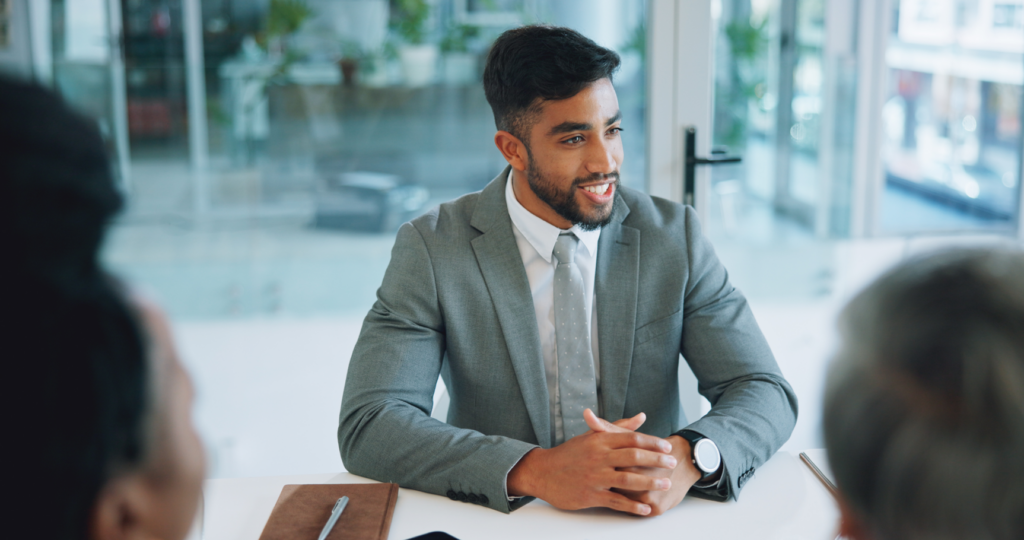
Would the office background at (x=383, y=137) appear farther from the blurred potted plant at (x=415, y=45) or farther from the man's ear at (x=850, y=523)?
the man's ear at (x=850, y=523)

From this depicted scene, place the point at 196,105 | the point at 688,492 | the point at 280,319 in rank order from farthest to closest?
the point at 280,319
the point at 196,105
the point at 688,492

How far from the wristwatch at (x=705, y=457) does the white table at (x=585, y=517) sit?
0.06 meters

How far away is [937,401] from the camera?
48cm

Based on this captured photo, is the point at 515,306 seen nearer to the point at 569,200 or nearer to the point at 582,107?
the point at 569,200

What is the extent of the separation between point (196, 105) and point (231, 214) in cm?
40

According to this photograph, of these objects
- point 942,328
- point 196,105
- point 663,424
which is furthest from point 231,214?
point 942,328

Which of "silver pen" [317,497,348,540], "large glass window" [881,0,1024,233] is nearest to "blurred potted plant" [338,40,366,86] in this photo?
"silver pen" [317,497,348,540]

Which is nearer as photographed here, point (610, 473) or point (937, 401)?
point (937, 401)

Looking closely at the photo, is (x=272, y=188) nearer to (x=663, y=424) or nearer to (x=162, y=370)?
(x=663, y=424)

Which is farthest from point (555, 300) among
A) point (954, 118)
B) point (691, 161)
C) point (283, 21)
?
point (954, 118)

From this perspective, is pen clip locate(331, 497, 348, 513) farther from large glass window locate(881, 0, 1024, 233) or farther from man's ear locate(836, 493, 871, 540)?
large glass window locate(881, 0, 1024, 233)

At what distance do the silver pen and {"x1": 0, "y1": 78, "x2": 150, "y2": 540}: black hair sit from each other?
0.75 meters

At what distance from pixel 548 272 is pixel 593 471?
57 centimetres

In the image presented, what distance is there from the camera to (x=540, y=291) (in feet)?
5.78
